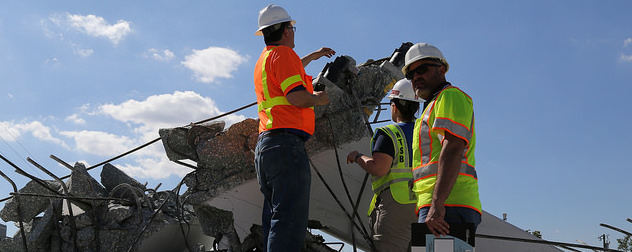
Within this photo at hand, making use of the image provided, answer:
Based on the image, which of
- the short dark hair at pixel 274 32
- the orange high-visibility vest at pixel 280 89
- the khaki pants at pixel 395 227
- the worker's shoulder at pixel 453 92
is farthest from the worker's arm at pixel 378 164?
the worker's shoulder at pixel 453 92

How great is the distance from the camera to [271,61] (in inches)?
178

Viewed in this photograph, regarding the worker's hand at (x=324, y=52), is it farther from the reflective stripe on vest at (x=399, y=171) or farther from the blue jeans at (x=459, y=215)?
the blue jeans at (x=459, y=215)

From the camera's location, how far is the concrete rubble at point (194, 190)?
571cm

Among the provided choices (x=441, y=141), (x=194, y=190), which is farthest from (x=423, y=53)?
(x=194, y=190)

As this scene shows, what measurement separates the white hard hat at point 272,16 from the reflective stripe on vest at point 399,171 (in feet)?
3.57

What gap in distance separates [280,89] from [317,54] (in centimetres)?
100

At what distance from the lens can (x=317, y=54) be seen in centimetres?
543

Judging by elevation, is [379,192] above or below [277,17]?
below

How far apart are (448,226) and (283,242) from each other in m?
1.40

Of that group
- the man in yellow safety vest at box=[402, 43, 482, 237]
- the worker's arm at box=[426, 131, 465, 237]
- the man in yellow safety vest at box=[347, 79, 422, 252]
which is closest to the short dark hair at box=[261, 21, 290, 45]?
the man in yellow safety vest at box=[347, 79, 422, 252]

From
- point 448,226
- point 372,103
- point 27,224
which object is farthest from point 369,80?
point 27,224

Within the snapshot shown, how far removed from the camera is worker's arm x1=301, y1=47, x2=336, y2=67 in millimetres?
5340

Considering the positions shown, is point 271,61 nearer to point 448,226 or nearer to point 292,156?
point 292,156

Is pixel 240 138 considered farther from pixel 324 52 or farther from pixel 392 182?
pixel 392 182
